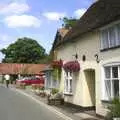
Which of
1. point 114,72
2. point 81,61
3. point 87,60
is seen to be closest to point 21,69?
point 81,61

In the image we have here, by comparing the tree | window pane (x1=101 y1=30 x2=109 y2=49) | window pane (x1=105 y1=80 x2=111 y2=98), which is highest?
the tree

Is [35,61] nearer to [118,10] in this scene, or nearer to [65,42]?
Result: [65,42]

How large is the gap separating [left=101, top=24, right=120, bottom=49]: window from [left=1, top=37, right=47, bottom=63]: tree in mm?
83045

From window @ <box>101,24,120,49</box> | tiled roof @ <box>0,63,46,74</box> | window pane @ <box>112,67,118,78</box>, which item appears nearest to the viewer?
window pane @ <box>112,67,118,78</box>

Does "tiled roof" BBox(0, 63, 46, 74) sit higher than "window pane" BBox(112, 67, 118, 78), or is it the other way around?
"tiled roof" BBox(0, 63, 46, 74)

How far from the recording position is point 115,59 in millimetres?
18828

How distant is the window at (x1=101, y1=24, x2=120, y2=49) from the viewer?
19125 millimetres

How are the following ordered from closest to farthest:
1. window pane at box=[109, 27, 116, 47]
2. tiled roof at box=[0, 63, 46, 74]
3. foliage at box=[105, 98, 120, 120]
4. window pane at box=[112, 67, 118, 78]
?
foliage at box=[105, 98, 120, 120], window pane at box=[112, 67, 118, 78], window pane at box=[109, 27, 116, 47], tiled roof at box=[0, 63, 46, 74]

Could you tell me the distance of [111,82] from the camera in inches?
763

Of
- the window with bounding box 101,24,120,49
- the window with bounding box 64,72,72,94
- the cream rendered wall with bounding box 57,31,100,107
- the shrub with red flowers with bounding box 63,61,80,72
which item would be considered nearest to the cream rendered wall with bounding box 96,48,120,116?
the window with bounding box 101,24,120,49

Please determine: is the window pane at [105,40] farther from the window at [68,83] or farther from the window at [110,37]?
the window at [68,83]

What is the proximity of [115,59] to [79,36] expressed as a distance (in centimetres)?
647

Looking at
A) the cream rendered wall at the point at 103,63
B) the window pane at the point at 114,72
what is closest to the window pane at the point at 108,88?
the cream rendered wall at the point at 103,63

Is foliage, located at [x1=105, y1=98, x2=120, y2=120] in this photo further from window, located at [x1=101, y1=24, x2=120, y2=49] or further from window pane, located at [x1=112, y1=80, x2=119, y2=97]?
window, located at [x1=101, y1=24, x2=120, y2=49]
